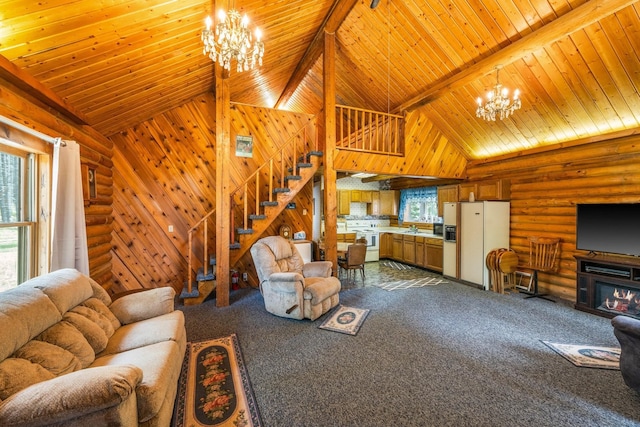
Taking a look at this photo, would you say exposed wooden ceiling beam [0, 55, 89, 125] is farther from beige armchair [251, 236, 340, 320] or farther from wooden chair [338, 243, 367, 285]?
wooden chair [338, 243, 367, 285]

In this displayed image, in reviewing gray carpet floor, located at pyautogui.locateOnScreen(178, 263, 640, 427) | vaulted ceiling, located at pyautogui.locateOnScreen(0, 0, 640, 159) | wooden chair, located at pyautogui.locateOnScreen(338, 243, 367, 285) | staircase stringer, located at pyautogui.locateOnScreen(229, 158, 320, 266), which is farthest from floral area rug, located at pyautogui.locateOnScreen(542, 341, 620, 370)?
staircase stringer, located at pyautogui.locateOnScreen(229, 158, 320, 266)

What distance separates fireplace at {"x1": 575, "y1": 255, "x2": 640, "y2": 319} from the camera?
3.66m

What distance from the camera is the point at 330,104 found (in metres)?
4.75

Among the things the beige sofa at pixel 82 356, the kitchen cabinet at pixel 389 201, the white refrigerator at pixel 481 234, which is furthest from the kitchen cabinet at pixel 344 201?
the beige sofa at pixel 82 356

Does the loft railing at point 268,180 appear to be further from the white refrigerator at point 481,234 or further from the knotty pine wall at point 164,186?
the white refrigerator at point 481,234

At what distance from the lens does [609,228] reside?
3.96m

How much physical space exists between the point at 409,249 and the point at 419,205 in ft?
4.98

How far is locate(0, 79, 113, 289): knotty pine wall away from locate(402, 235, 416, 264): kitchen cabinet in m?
6.43

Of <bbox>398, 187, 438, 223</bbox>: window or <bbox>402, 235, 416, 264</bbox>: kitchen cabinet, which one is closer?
<bbox>402, 235, 416, 264</bbox>: kitchen cabinet

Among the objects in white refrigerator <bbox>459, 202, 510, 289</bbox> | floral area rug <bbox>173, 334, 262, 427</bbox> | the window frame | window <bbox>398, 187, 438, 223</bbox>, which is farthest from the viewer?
window <bbox>398, 187, 438, 223</bbox>

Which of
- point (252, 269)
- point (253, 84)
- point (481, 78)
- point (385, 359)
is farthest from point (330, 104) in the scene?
point (385, 359)

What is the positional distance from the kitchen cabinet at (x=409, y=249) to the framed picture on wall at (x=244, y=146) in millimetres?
4577

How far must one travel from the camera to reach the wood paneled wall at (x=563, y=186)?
3.96m

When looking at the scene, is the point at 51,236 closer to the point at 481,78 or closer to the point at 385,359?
the point at 385,359
